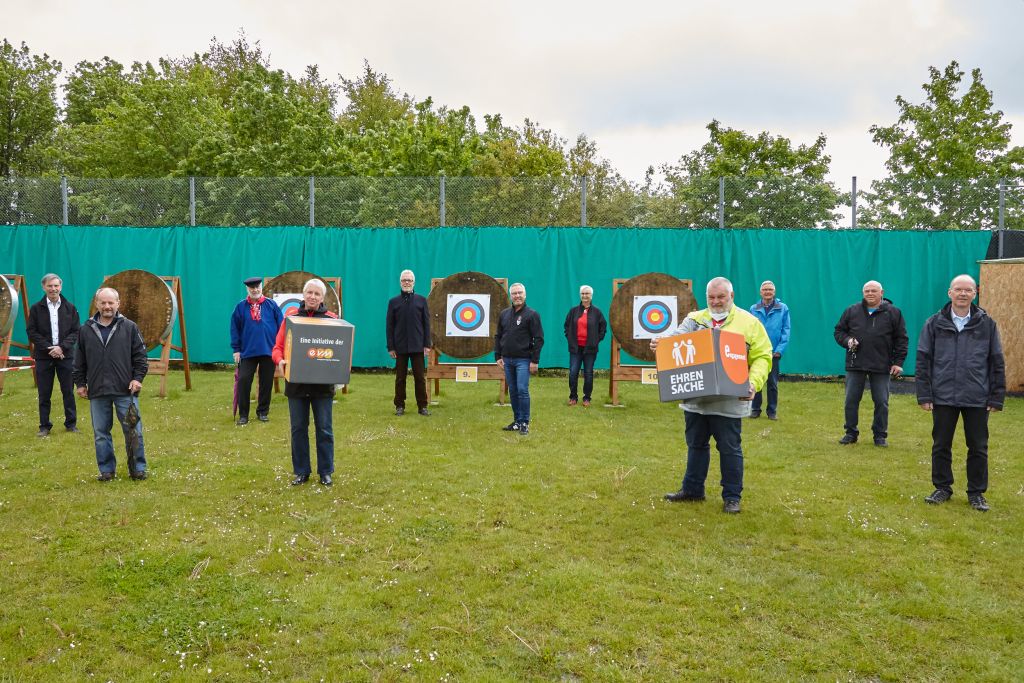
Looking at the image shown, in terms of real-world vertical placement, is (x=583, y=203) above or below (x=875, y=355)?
above

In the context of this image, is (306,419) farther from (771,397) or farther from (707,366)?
(771,397)

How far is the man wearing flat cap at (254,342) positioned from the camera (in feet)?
31.8

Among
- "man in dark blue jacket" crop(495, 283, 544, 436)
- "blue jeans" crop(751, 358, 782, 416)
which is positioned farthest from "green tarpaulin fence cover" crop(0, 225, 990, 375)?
"man in dark blue jacket" crop(495, 283, 544, 436)

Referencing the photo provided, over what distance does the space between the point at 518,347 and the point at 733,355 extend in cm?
393

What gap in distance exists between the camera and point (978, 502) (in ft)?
19.3

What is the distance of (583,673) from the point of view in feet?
10.9

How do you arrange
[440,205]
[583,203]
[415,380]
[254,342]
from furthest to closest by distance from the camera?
[440,205] → [583,203] → [415,380] → [254,342]

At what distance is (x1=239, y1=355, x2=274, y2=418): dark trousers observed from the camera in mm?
9539

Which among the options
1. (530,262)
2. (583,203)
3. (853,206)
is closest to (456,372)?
(530,262)

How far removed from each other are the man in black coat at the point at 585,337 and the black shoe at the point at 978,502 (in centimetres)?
597

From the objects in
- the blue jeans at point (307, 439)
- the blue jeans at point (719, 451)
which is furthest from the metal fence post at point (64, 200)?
the blue jeans at point (719, 451)

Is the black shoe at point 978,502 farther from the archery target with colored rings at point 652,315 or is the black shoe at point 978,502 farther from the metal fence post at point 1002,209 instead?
the metal fence post at point 1002,209

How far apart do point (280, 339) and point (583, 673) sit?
4381 millimetres

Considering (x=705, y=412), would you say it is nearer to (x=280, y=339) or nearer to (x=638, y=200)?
(x=280, y=339)
